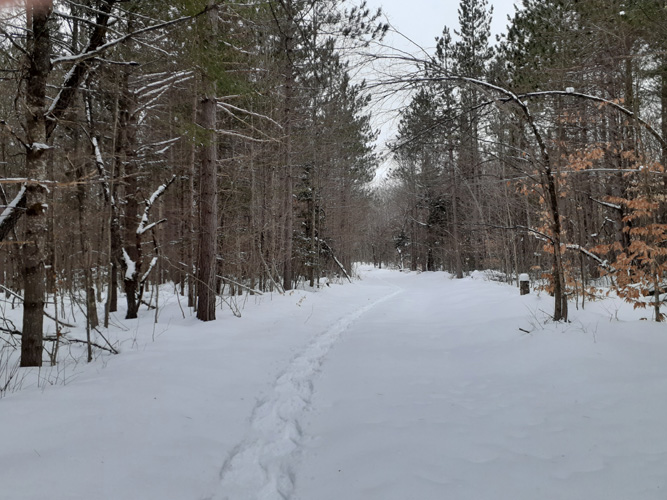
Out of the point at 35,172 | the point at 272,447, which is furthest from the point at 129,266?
the point at 272,447

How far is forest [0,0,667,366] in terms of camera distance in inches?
163

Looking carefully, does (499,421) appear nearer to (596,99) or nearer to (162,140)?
(596,99)

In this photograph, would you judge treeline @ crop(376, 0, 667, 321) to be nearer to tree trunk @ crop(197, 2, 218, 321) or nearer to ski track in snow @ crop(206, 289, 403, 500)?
ski track in snow @ crop(206, 289, 403, 500)

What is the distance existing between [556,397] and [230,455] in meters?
3.05

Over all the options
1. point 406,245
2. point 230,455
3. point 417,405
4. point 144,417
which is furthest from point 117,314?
point 406,245

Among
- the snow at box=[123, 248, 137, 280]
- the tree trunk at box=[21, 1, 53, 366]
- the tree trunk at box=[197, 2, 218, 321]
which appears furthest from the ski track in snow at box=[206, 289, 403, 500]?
the snow at box=[123, 248, 137, 280]

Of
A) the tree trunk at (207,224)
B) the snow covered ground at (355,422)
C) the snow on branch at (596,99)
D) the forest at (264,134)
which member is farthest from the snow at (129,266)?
the snow on branch at (596,99)

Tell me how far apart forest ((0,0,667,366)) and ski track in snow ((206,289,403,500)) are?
99.3 inches

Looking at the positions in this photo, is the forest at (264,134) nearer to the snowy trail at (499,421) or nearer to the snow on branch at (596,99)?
the snow on branch at (596,99)

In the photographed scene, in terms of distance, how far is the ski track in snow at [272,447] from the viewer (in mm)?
2293

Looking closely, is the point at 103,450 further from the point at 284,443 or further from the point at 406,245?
the point at 406,245

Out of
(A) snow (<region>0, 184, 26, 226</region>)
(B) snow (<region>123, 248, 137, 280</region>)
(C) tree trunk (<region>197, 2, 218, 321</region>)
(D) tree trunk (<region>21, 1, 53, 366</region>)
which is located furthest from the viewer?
(B) snow (<region>123, 248, 137, 280</region>)

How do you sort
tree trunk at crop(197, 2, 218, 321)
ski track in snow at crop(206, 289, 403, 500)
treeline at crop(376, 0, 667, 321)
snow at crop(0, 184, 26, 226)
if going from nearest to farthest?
ski track in snow at crop(206, 289, 403, 500), snow at crop(0, 184, 26, 226), treeline at crop(376, 0, 667, 321), tree trunk at crop(197, 2, 218, 321)

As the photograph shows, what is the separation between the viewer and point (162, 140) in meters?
10.8
